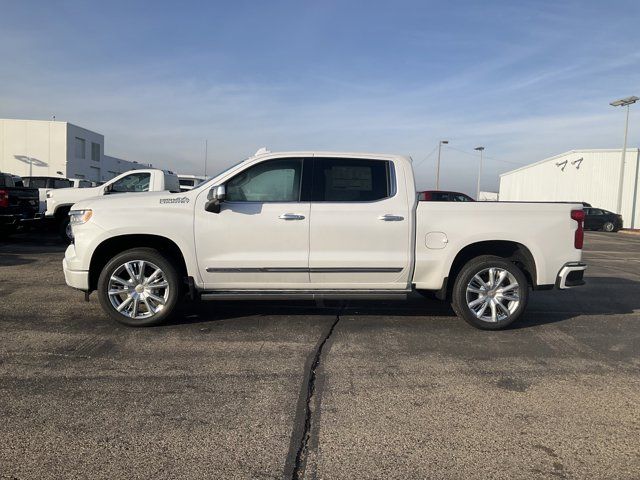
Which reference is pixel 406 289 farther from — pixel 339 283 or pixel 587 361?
pixel 587 361

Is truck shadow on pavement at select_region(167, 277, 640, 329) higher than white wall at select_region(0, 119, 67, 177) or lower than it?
lower

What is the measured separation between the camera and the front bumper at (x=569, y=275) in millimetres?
5730

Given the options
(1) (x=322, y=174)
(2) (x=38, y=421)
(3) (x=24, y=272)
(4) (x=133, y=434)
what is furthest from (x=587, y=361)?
(3) (x=24, y=272)

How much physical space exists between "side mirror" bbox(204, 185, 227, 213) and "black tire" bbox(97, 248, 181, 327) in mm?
768

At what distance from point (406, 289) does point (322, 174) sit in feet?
5.26

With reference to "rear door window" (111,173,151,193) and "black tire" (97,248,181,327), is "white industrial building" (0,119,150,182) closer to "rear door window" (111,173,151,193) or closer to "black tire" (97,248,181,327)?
"rear door window" (111,173,151,193)

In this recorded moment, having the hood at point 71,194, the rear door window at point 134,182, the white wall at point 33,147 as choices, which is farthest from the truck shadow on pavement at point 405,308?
the white wall at point 33,147

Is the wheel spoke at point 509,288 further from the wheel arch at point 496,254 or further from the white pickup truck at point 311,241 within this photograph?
the wheel arch at point 496,254

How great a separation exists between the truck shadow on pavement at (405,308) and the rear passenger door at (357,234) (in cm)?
56

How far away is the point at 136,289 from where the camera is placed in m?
5.53

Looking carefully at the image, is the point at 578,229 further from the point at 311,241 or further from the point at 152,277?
the point at 152,277

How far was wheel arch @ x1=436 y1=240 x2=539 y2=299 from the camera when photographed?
5805 mm

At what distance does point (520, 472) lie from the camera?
286cm

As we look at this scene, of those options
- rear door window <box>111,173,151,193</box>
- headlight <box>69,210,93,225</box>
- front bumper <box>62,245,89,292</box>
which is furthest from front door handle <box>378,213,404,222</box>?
rear door window <box>111,173,151,193</box>
